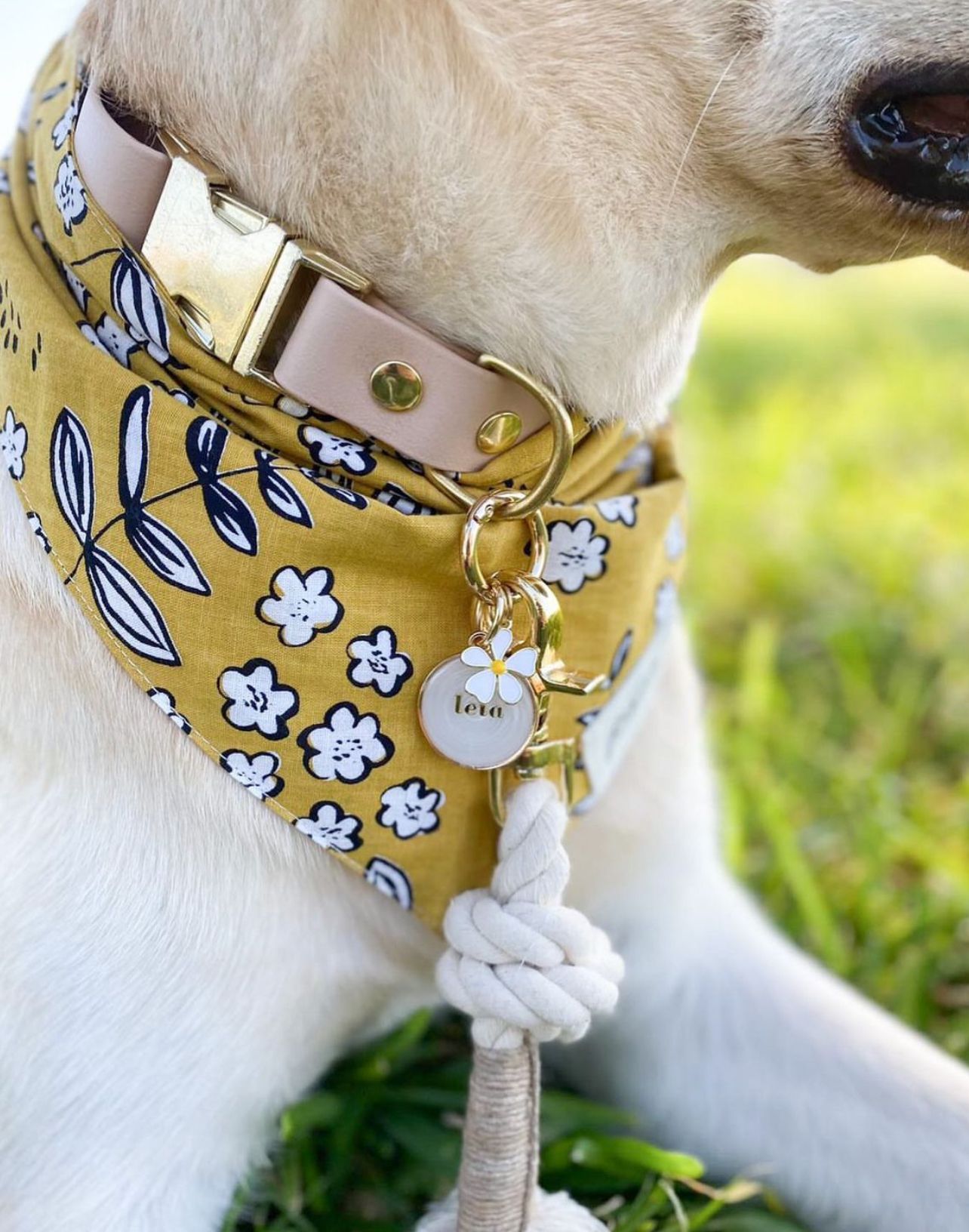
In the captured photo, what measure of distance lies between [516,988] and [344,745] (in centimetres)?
24

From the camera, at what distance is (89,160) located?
1076mm

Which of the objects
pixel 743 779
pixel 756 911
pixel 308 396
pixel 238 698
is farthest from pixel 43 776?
pixel 743 779

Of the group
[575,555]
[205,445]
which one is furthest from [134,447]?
[575,555]

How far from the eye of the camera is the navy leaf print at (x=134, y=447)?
103cm

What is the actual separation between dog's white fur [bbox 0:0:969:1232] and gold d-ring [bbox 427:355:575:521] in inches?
2.1

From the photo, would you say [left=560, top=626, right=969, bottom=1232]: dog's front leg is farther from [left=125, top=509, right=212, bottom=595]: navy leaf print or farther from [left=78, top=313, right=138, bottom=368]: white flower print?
[left=78, top=313, right=138, bottom=368]: white flower print

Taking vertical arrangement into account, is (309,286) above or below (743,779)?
above

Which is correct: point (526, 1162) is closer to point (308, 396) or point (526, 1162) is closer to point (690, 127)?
point (308, 396)

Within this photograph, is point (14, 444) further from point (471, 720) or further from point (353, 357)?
point (471, 720)

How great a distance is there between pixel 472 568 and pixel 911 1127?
2.60ft

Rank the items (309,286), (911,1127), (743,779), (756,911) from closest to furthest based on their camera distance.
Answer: (309,286)
(911,1127)
(756,911)
(743,779)

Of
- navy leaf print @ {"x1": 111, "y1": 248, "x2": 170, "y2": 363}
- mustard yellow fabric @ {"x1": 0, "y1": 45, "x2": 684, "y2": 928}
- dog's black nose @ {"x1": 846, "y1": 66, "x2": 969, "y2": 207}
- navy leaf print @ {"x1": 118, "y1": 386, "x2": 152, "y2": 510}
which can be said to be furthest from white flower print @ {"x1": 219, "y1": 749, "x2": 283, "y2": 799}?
dog's black nose @ {"x1": 846, "y1": 66, "x2": 969, "y2": 207}

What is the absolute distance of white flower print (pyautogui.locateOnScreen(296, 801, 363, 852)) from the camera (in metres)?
1.10

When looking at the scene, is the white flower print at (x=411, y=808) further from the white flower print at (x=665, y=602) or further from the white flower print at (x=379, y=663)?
the white flower print at (x=665, y=602)
